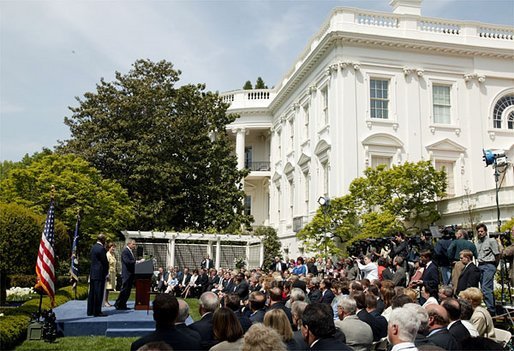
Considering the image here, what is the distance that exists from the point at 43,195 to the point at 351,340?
2317cm

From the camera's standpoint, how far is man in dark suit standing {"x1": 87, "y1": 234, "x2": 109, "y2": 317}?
495 inches

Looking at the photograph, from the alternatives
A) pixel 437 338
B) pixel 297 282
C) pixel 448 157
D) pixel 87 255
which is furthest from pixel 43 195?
pixel 437 338

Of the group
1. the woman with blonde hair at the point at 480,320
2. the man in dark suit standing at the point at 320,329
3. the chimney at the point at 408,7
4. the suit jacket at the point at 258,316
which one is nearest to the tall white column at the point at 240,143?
the chimney at the point at 408,7

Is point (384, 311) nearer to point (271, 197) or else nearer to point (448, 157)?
point (448, 157)

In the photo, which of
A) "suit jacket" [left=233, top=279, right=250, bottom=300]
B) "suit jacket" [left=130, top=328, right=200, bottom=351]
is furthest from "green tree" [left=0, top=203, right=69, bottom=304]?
"suit jacket" [left=130, top=328, right=200, bottom=351]

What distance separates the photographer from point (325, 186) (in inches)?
1204

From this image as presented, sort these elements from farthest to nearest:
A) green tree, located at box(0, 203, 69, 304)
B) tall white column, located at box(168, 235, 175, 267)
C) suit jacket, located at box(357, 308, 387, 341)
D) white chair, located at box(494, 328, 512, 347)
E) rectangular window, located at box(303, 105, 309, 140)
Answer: rectangular window, located at box(303, 105, 309, 140) < tall white column, located at box(168, 235, 175, 267) < green tree, located at box(0, 203, 69, 304) < suit jacket, located at box(357, 308, 387, 341) < white chair, located at box(494, 328, 512, 347)

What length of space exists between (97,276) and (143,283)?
5.79ft

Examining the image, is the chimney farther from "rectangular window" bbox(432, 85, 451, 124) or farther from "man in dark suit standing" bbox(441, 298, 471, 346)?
"man in dark suit standing" bbox(441, 298, 471, 346)

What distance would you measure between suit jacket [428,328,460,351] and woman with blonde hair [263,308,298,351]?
1450 mm

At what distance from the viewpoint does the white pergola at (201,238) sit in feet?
95.8

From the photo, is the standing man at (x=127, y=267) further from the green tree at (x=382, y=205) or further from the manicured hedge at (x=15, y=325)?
the green tree at (x=382, y=205)

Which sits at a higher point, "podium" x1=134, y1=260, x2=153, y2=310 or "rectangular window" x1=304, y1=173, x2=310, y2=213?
"rectangular window" x1=304, y1=173, x2=310, y2=213

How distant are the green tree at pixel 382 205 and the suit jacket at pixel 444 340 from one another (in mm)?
18657
